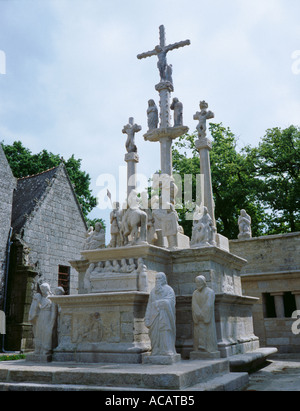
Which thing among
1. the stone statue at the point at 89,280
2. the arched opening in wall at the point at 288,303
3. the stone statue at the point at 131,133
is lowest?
the arched opening in wall at the point at 288,303

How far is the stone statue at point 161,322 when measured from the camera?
22.4ft

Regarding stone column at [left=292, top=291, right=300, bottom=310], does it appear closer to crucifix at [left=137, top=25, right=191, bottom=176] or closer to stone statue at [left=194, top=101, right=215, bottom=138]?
stone statue at [left=194, top=101, right=215, bottom=138]

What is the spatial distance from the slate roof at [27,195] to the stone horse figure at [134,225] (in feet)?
32.3

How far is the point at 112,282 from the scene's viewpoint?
8242 millimetres

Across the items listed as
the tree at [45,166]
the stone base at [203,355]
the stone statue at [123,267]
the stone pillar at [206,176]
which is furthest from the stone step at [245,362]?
the tree at [45,166]

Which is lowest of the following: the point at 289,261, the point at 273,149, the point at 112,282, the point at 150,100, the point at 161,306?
the point at 161,306

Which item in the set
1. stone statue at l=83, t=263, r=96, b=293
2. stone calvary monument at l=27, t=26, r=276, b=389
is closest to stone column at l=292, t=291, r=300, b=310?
stone calvary monument at l=27, t=26, r=276, b=389

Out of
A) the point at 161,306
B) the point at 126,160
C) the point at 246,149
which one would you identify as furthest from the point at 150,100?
the point at 246,149

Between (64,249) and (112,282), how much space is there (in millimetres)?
11490

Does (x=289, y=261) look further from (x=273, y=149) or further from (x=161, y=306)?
(x=273, y=149)

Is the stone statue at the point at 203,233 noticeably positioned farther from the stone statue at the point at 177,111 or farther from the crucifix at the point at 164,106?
the stone statue at the point at 177,111

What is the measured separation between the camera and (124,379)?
5535 millimetres

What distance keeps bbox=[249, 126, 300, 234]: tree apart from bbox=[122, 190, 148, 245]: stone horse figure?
50.9ft

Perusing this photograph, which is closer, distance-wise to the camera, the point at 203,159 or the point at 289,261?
the point at 203,159
